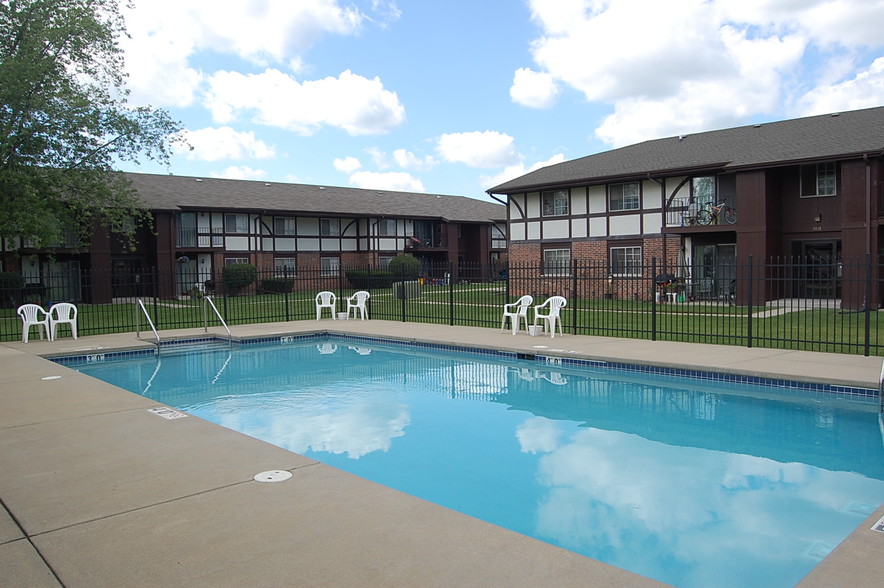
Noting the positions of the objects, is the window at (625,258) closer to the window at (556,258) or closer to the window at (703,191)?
the window at (556,258)

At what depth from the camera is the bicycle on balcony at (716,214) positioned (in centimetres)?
2104

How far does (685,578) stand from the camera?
3.93m

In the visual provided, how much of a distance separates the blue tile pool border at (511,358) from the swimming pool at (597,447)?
0.36ft

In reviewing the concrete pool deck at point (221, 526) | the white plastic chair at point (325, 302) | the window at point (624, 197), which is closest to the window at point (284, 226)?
the white plastic chair at point (325, 302)

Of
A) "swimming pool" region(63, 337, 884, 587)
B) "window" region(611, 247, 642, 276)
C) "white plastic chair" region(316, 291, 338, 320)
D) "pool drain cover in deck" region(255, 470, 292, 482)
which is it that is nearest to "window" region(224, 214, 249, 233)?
"white plastic chair" region(316, 291, 338, 320)

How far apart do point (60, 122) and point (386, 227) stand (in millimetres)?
19734

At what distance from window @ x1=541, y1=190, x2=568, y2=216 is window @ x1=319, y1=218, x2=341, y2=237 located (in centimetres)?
1455

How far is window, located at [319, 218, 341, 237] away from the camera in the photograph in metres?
36.5

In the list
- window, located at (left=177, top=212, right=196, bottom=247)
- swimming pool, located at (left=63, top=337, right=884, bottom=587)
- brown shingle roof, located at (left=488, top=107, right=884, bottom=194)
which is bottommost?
swimming pool, located at (left=63, top=337, right=884, bottom=587)

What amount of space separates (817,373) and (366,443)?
6.02 m

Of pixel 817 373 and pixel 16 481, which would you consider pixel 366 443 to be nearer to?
pixel 16 481

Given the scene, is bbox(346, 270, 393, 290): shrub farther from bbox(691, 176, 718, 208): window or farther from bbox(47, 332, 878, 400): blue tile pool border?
bbox(47, 332, 878, 400): blue tile pool border

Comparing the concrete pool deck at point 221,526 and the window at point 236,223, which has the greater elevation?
the window at point 236,223

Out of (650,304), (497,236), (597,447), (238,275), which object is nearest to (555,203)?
(650,304)
